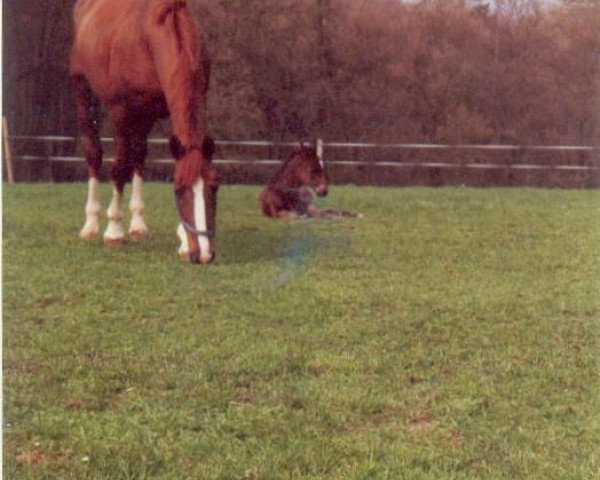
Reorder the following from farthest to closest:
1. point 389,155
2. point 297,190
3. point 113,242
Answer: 1. point 389,155
2. point 297,190
3. point 113,242

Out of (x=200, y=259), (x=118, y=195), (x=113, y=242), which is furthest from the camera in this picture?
(x=118, y=195)

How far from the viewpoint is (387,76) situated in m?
26.7

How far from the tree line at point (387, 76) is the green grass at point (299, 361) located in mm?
12116

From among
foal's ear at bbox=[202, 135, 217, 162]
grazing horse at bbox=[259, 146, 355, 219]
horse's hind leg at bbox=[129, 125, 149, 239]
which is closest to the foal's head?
grazing horse at bbox=[259, 146, 355, 219]

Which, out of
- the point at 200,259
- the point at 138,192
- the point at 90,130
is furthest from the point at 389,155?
the point at 200,259

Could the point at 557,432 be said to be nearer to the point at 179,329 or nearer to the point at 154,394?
the point at 154,394

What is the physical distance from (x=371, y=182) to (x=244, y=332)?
17.7 m

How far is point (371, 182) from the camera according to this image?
2308 cm

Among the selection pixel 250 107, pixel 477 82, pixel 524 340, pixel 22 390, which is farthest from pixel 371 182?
pixel 22 390

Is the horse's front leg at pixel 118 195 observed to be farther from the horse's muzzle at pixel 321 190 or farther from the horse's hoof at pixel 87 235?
the horse's muzzle at pixel 321 190

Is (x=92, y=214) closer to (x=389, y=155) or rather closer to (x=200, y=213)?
(x=200, y=213)

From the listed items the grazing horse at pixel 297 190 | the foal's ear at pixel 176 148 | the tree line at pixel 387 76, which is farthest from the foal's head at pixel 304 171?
the tree line at pixel 387 76

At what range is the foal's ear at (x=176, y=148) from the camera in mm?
7766

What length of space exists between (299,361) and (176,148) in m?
3.27
